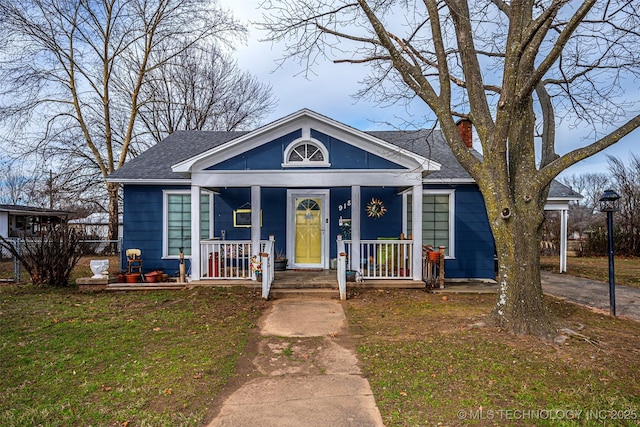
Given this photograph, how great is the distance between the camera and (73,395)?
3.35 m

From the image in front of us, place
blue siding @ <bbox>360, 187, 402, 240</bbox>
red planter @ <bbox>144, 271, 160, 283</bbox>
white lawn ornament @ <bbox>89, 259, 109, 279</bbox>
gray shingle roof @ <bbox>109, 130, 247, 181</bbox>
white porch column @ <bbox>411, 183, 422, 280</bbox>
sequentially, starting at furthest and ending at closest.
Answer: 1. blue siding @ <bbox>360, 187, 402, 240</bbox>
2. gray shingle roof @ <bbox>109, 130, 247, 181</bbox>
3. red planter @ <bbox>144, 271, 160, 283</bbox>
4. white lawn ornament @ <bbox>89, 259, 109, 279</bbox>
5. white porch column @ <bbox>411, 183, 422, 280</bbox>

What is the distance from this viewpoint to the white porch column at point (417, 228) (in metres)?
8.23

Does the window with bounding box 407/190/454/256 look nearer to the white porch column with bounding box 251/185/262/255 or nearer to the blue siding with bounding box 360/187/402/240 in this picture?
the blue siding with bounding box 360/187/402/240

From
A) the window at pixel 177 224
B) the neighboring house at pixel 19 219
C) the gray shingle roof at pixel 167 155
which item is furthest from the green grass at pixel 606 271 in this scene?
the neighboring house at pixel 19 219

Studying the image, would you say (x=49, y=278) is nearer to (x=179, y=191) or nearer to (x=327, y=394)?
(x=179, y=191)

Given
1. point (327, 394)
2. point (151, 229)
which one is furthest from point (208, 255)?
point (327, 394)

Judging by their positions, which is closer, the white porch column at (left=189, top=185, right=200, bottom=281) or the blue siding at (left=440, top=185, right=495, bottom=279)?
the white porch column at (left=189, top=185, right=200, bottom=281)

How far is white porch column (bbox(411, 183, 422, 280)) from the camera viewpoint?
823cm

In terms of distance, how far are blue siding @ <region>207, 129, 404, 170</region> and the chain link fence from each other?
452 cm

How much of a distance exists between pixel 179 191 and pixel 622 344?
9.51 m

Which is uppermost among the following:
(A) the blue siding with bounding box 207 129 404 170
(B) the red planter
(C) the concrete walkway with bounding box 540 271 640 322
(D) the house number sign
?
(A) the blue siding with bounding box 207 129 404 170

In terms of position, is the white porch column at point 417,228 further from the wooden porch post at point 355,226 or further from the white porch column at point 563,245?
the white porch column at point 563,245

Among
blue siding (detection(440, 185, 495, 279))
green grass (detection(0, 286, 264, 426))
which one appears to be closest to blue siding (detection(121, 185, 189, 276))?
green grass (detection(0, 286, 264, 426))

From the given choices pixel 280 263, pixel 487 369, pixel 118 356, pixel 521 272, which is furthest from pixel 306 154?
pixel 487 369
